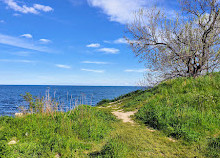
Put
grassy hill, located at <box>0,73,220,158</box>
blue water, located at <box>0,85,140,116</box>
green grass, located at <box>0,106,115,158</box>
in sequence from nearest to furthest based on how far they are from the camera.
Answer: green grass, located at <box>0,106,115,158</box> → grassy hill, located at <box>0,73,220,158</box> → blue water, located at <box>0,85,140,116</box>

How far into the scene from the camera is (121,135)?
679 cm

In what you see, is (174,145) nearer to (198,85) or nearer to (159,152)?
(159,152)

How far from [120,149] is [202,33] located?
14.1 m

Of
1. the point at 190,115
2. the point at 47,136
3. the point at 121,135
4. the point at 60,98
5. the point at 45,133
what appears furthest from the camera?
the point at 60,98

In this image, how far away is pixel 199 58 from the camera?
13930mm

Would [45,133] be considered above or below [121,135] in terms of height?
above

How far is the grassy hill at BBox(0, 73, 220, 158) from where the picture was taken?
495 centimetres

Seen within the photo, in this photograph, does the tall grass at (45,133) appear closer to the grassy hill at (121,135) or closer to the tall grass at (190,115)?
the grassy hill at (121,135)

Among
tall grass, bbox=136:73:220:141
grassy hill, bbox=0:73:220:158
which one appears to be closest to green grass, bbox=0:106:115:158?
grassy hill, bbox=0:73:220:158

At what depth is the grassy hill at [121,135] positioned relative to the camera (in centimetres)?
495

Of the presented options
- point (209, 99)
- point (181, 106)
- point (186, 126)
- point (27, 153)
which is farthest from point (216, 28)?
point (27, 153)

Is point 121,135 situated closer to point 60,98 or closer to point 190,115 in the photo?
point 190,115

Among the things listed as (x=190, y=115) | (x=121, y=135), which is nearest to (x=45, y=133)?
(x=121, y=135)

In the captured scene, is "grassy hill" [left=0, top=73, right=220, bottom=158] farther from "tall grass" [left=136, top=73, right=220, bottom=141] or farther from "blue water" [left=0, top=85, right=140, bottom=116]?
"blue water" [left=0, top=85, right=140, bottom=116]
